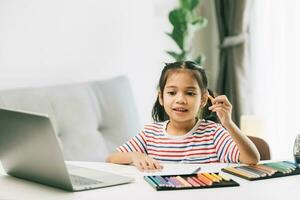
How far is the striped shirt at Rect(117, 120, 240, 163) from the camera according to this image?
1922mm

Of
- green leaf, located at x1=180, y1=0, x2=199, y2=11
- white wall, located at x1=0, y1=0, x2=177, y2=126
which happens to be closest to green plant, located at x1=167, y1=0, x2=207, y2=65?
green leaf, located at x1=180, y1=0, x2=199, y2=11

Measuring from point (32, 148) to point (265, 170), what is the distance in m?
0.64

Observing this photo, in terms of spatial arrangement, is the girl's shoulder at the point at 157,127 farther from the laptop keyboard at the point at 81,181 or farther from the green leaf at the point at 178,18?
the green leaf at the point at 178,18

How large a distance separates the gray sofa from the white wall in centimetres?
20

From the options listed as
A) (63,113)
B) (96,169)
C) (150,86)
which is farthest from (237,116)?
(96,169)

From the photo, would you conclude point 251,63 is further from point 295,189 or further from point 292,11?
point 295,189

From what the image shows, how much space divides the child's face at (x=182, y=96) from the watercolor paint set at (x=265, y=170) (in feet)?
1.13

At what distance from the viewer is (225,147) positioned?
6.20ft

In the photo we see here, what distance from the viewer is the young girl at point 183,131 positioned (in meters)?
1.90

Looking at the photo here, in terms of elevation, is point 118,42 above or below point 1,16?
below

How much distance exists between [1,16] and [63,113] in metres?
0.56

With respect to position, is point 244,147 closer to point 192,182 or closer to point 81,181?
point 192,182

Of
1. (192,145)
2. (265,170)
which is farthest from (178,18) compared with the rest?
(265,170)

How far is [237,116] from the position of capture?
11.6ft
